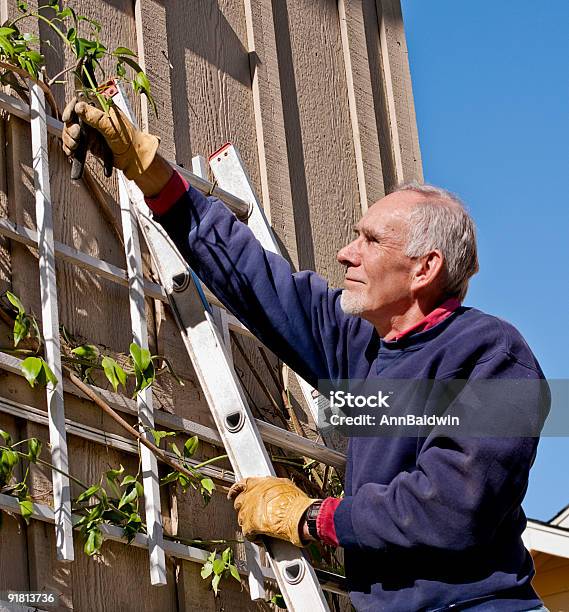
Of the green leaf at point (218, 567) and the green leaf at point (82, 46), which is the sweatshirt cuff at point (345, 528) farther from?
A: the green leaf at point (82, 46)

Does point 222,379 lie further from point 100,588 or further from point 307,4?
point 307,4

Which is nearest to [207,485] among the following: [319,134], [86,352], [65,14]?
[86,352]

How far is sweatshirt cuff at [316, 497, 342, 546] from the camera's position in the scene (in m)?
2.82

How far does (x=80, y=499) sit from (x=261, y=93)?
6.20 ft

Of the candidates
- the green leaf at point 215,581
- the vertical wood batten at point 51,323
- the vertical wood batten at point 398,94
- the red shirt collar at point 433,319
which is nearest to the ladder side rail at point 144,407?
the green leaf at point 215,581

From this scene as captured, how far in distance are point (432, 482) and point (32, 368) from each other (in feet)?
3.16

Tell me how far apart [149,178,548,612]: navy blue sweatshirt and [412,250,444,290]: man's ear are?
0.11 metres

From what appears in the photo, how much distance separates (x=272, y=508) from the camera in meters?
2.92

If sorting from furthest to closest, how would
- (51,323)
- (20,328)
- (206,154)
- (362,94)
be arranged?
1. (362,94)
2. (206,154)
3. (51,323)
4. (20,328)

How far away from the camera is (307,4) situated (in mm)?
4883

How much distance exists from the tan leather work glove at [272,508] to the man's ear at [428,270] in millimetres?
607

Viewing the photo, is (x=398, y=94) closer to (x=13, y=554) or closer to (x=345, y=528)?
(x=345, y=528)

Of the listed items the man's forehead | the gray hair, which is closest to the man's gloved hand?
the man's forehead

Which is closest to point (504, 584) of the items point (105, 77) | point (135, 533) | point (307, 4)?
point (135, 533)
